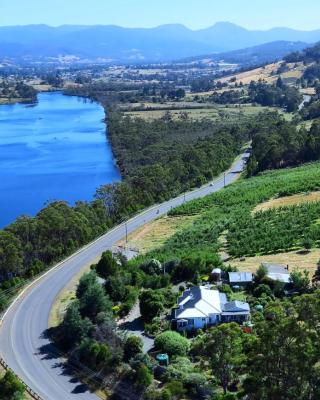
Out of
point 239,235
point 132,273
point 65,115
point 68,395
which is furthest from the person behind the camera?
point 65,115

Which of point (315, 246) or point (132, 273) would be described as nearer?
point (132, 273)

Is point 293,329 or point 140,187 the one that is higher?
point 293,329

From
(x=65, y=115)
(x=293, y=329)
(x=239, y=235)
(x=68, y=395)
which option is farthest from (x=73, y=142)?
(x=293, y=329)

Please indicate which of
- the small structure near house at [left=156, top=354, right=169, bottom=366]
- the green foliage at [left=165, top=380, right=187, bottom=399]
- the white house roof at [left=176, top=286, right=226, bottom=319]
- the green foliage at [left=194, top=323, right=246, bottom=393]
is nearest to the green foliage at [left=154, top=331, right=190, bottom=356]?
the small structure near house at [left=156, top=354, right=169, bottom=366]

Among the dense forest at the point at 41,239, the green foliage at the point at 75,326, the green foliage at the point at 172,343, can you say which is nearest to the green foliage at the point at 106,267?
the dense forest at the point at 41,239

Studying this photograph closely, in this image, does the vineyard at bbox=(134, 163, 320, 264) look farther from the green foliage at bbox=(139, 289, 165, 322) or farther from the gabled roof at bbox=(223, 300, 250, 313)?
the gabled roof at bbox=(223, 300, 250, 313)

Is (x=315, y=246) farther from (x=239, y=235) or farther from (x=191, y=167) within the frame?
(x=191, y=167)

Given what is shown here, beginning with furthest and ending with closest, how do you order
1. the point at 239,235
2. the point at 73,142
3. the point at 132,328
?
the point at 73,142
the point at 239,235
the point at 132,328
